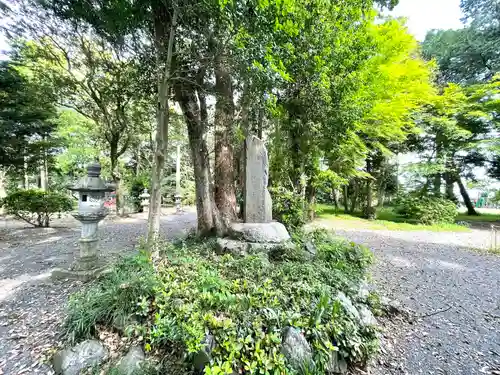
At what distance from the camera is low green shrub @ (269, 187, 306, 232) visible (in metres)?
5.76

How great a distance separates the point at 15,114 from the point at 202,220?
5.61 metres

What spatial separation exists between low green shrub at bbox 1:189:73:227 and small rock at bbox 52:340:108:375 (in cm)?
704

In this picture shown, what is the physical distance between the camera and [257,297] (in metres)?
2.47

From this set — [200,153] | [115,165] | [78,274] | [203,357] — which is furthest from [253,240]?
[115,165]

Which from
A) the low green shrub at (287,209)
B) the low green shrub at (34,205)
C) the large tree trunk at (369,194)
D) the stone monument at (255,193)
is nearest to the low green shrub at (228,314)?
the stone monument at (255,193)

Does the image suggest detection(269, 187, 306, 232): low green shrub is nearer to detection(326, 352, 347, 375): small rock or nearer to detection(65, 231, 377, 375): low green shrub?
detection(65, 231, 377, 375): low green shrub

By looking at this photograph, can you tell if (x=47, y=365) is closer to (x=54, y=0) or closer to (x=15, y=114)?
(x=54, y=0)

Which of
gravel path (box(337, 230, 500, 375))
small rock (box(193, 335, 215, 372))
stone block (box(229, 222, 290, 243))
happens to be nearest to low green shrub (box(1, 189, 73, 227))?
stone block (box(229, 222, 290, 243))

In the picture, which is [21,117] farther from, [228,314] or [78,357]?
[228,314]

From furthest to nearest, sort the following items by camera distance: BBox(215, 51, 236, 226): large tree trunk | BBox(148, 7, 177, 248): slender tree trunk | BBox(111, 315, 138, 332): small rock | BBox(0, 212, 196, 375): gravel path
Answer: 1. BBox(215, 51, 236, 226): large tree trunk
2. BBox(148, 7, 177, 248): slender tree trunk
3. BBox(111, 315, 138, 332): small rock
4. BBox(0, 212, 196, 375): gravel path

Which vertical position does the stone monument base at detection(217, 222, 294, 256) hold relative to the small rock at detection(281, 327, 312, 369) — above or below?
above

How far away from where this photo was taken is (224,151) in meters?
5.16

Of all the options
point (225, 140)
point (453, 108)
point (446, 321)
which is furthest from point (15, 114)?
point (453, 108)

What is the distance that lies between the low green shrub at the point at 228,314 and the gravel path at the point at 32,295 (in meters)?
0.28
